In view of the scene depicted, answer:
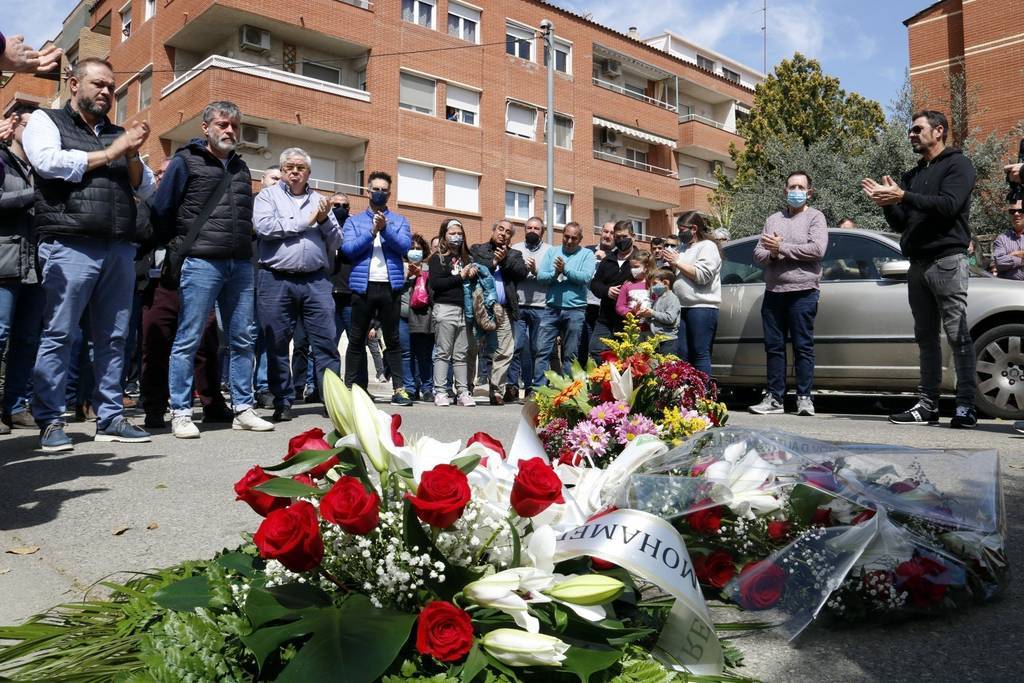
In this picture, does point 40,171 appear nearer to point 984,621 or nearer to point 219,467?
point 219,467

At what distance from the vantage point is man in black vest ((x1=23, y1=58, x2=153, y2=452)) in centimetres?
481

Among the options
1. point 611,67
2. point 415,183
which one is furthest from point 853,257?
point 611,67

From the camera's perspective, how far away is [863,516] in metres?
2.10

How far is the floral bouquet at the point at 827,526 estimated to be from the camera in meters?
2.07

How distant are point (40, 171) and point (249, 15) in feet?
73.9

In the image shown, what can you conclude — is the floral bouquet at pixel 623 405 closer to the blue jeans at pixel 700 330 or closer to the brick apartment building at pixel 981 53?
the blue jeans at pixel 700 330

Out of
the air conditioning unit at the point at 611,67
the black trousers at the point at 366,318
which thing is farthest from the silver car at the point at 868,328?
the air conditioning unit at the point at 611,67

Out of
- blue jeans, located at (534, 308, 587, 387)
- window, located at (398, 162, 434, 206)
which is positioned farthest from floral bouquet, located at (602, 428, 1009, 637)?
window, located at (398, 162, 434, 206)

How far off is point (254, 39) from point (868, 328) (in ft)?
75.1

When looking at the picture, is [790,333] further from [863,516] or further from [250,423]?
[863,516]

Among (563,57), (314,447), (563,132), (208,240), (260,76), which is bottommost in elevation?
(314,447)

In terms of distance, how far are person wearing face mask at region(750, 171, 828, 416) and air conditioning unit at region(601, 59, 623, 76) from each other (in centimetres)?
3118

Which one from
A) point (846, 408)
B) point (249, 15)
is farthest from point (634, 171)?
point (846, 408)

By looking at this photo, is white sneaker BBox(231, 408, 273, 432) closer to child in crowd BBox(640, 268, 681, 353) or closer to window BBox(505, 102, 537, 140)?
child in crowd BBox(640, 268, 681, 353)
